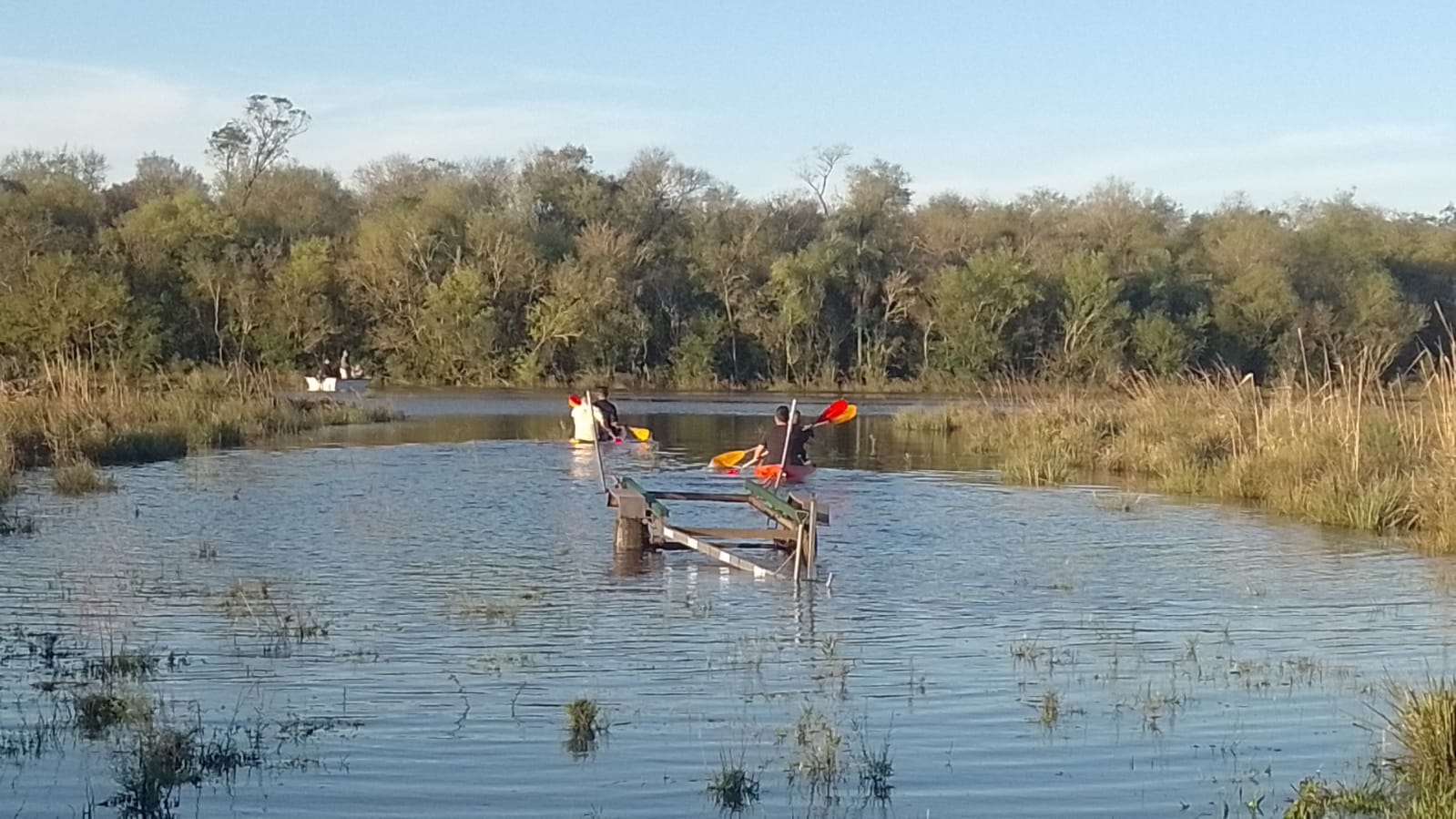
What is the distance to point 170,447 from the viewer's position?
29.2m

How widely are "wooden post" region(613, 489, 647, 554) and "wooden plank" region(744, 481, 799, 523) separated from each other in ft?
3.88

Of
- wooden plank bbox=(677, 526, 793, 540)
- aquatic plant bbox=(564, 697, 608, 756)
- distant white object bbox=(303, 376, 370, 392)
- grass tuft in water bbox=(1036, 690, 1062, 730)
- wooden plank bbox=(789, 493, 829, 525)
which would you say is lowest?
grass tuft in water bbox=(1036, 690, 1062, 730)

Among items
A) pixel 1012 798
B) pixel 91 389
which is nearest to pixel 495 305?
pixel 91 389

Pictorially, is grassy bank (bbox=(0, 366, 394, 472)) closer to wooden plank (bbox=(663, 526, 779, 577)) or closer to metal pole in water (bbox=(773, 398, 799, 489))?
wooden plank (bbox=(663, 526, 779, 577))

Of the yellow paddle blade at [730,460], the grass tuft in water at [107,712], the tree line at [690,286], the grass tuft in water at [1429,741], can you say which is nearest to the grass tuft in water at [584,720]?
the grass tuft in water at [107,712]

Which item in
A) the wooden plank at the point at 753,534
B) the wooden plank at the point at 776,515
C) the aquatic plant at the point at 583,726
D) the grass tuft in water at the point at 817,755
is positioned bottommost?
the grass tuft in water at the point at 817,755

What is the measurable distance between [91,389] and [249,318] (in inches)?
1189

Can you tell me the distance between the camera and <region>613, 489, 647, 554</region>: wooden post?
16.9 metres

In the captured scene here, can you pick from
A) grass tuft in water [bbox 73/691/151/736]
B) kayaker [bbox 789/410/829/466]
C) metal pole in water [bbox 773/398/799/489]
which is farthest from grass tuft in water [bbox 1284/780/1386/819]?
kayaker [bbox 789/410/829/466]

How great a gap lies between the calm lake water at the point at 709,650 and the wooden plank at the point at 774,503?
0.67 meters

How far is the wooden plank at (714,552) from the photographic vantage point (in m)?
15.6

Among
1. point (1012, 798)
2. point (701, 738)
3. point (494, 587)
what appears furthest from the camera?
point (494, 587)

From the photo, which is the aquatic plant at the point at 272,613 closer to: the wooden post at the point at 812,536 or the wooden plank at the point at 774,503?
the wooden post at the point at 812,536

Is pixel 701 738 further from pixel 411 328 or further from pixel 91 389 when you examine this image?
A: pixel 411 328
